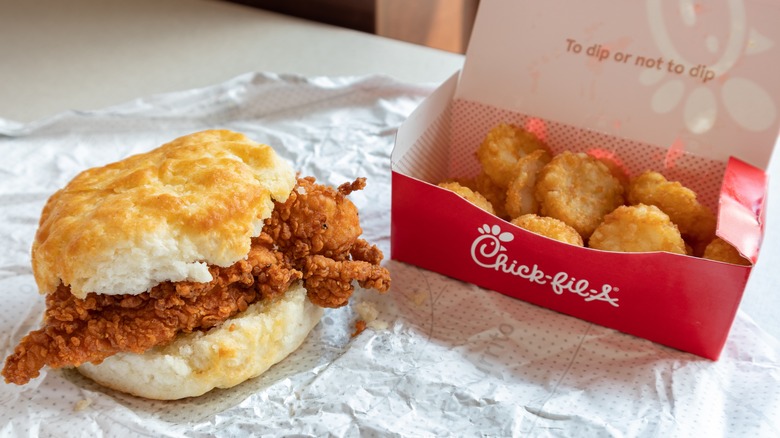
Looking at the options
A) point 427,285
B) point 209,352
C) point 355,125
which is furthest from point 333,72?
point 209,352

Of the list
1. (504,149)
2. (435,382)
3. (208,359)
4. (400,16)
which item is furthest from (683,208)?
(400,16)

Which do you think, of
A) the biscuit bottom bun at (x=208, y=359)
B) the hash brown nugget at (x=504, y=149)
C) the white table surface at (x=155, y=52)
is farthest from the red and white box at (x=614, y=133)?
the white table surface at (x=155, y=52)

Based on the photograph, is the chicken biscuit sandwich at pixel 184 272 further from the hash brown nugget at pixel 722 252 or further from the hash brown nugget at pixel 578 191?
the hash brown nugget at pixel 722 252

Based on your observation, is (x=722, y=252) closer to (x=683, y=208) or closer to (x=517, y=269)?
(x=683, y=208)

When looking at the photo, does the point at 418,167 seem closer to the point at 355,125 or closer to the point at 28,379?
the point at 355,125

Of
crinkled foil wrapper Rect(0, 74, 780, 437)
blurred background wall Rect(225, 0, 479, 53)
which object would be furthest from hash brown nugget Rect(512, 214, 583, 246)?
blurred background wall Rect(225, 0, 479, 53)

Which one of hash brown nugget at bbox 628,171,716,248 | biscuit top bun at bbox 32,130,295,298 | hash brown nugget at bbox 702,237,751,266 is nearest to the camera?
biscuit top bun at bbox 32,130,295,298

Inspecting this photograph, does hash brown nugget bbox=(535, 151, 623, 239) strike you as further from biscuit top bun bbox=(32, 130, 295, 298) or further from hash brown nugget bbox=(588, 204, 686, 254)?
biscuit top bun bbox=(32, 130, 295, 298)
